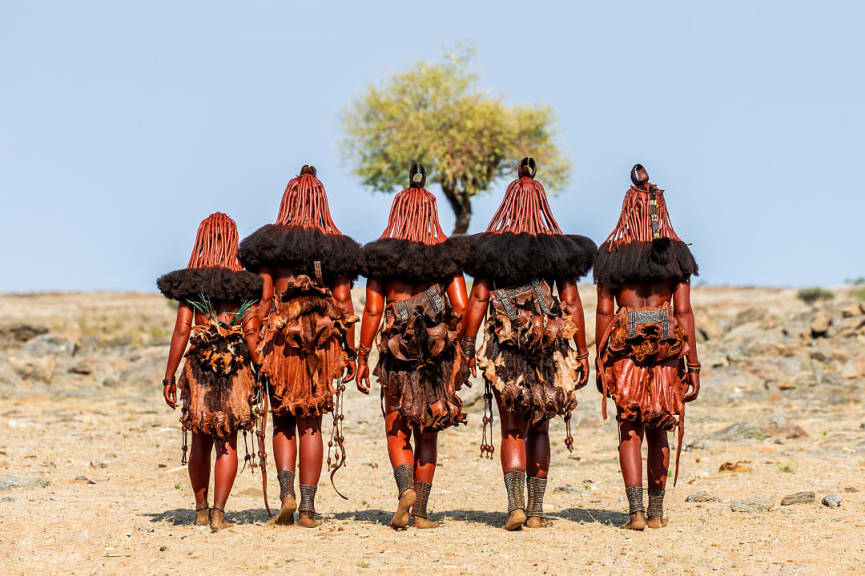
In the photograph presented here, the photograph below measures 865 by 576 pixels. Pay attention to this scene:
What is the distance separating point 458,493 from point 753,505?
284 cm

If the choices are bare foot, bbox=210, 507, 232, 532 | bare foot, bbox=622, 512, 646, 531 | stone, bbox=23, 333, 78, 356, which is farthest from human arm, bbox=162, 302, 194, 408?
stone, bbox=23, 333, 78, 356

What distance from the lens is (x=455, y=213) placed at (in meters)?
36.0

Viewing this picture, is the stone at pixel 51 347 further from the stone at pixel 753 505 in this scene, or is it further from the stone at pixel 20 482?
the stone at pixel 753 505

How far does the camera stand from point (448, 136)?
35281 millimetres

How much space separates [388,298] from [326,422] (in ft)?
25.2

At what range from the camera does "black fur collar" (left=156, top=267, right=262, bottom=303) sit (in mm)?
7664

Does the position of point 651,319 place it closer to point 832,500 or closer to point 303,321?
point 303,321

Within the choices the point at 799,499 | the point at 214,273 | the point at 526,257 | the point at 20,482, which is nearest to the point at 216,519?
the point at 214,273

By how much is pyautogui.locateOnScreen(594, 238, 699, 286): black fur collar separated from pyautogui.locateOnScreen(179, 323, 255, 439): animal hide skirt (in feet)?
9.05

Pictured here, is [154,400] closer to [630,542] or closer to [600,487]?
[600,487]

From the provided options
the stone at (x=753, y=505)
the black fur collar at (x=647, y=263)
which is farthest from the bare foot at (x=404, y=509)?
the stone at (x=753, y=505)

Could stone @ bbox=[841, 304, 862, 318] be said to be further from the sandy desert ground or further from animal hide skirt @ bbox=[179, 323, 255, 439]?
animal hide skirt @ bbox=[179, 323, 255, 439]

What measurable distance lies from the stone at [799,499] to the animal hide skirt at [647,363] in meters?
1.96

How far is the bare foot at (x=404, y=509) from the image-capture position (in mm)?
7445
